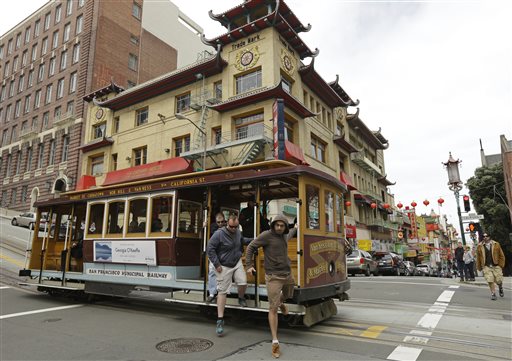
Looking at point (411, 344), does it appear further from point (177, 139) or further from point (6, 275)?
point (177, 139)

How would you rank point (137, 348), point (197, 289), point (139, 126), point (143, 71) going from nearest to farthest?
point (137, 348)
point (197, 289)
point (139, 126)
point (143, 71)

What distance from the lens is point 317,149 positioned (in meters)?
28.0

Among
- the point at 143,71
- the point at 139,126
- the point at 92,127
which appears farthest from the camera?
the point at 143,71

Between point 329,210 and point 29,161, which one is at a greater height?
point 29,161

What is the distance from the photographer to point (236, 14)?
25156 mm

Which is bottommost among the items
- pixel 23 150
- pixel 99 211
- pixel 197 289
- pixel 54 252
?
pixel 197 289

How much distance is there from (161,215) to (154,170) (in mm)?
17442

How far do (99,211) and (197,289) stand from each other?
4.07 m

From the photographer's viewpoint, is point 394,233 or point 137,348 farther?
point 394,233

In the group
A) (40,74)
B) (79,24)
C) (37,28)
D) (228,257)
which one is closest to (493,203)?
(228,257)

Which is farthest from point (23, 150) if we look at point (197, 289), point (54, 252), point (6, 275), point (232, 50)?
point (197, 289)

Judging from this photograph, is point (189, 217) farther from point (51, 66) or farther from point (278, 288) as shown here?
point (51, 66)

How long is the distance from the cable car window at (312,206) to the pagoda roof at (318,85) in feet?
65.0

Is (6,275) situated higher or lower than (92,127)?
lower
